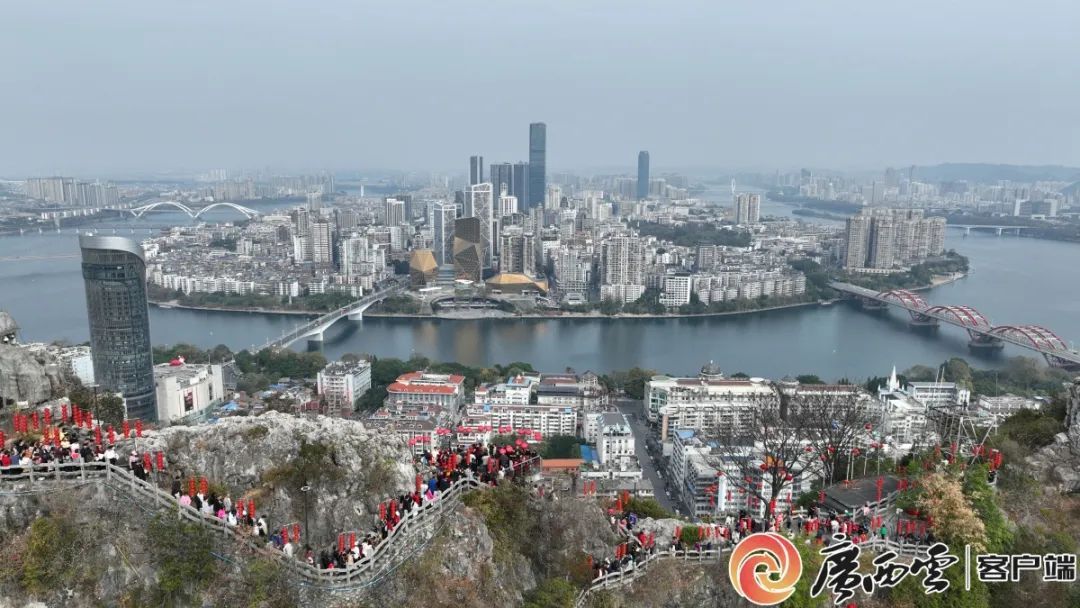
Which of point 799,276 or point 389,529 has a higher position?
point 389,529

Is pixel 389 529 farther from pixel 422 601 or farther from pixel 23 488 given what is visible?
pixel 23 488

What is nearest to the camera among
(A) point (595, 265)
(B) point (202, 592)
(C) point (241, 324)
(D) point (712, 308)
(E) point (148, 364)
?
(B) point (202, 592)

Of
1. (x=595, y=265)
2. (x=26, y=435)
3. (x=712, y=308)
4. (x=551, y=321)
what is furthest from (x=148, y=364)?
(x=595, y=265)

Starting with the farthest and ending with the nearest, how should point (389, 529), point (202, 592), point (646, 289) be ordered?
point (646, 289), point (389, 529), point (202, 592)

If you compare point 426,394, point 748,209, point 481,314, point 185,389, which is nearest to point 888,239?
point 748,209

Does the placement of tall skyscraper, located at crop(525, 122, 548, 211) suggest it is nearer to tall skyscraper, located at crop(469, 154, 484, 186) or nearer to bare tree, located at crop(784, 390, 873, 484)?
tall skyscraper, located at crop(469, 154, 484, 186)

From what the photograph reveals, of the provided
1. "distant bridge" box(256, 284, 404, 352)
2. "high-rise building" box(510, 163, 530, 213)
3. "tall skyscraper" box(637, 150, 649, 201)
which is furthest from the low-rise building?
"tall skyscraper" box(637, 150, 649, 201)

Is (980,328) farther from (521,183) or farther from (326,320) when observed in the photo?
(521,183)
